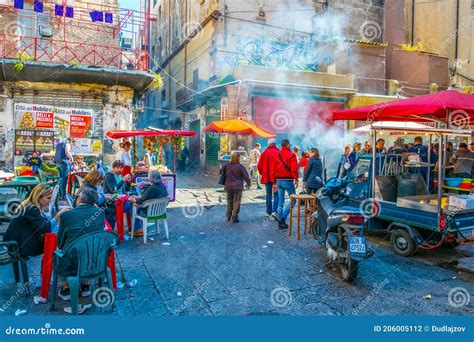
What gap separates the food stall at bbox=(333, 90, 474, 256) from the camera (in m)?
5.89

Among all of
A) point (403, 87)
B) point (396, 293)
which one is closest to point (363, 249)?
point (396, 293)

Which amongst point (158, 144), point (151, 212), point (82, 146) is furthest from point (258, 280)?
point (82, 146)

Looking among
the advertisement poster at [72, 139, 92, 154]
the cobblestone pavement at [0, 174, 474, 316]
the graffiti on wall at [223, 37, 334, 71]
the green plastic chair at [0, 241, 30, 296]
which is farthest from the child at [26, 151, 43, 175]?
the graffiti on wall at [223, 37, 334, 71]

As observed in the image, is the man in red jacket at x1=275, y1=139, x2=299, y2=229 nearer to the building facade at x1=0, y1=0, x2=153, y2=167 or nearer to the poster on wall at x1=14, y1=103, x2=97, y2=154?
the building facade at x1=0, y1=0, x2=153, y2=167

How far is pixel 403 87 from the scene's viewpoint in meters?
22.3

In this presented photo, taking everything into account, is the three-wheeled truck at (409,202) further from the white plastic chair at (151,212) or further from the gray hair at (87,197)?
the gray hair at (87,197)

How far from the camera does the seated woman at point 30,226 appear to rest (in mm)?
4547

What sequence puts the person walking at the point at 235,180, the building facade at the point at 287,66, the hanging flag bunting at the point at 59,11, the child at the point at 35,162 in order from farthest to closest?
the building facade at the point at 287,66 → the hanging flag bunting at the point at 59,11 → the child at the point at 35,162 → the person walking at the point at 235,180

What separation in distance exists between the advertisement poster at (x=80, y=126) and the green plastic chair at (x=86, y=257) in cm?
1166

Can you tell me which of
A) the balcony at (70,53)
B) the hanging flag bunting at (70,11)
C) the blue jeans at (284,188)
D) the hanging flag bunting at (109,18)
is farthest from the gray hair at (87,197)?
the hanging flag bunting at (109,18)

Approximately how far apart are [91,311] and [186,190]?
1007 cm

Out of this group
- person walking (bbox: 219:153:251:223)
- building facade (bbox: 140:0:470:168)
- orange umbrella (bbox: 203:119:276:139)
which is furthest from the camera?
building facade (bbox: 140:0:470:168)

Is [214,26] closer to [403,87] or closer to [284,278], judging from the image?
[403,87]

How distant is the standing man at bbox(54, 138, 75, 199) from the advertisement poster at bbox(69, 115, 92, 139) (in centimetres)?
474
